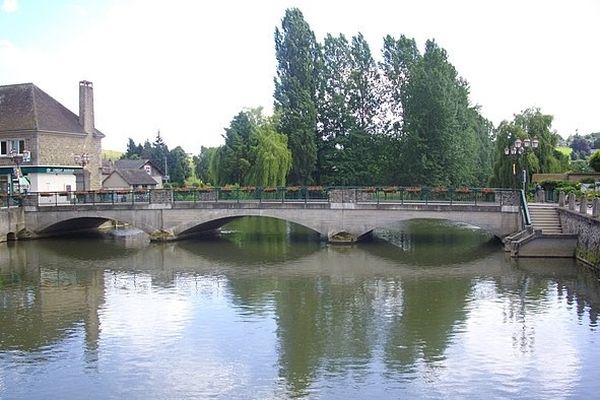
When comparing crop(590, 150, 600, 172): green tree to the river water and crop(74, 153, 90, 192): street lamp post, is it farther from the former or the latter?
Result: crop(74, 153, 90, 192): street lamp post

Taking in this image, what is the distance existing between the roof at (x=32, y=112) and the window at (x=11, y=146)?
A: 854mm

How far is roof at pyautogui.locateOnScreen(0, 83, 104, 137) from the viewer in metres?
48.1

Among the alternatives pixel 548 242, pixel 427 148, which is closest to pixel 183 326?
pixel 548 242

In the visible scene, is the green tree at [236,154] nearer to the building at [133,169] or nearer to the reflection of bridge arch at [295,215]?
the reflection of bridge arch at [295,215]

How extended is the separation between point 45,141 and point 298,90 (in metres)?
19.0

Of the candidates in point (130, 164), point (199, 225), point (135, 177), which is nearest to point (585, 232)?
point (199, 225)

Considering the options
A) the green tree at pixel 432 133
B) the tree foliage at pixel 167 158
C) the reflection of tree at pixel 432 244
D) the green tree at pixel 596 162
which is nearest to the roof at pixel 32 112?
the reflection of tree at pixel 432 244

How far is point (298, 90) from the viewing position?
52.0 m

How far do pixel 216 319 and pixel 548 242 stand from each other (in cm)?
1647

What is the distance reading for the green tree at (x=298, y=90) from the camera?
169 feet

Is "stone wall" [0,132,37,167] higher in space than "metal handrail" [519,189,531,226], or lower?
higher

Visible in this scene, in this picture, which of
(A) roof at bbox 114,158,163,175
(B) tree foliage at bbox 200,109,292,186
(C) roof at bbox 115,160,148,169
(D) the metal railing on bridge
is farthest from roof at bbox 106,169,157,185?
(D) the metal railing on bridge

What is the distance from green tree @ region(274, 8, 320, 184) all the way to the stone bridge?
1175cm

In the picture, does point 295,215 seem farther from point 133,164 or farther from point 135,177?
point 133,164
